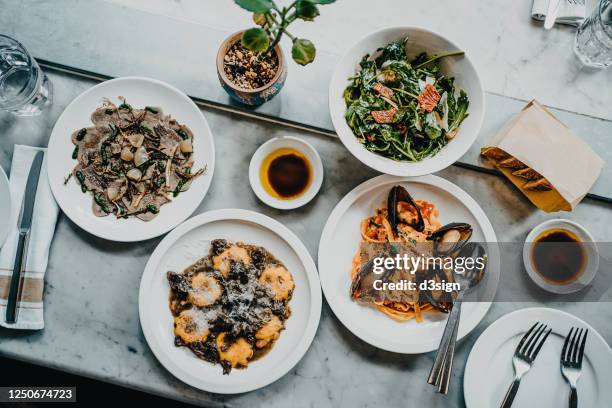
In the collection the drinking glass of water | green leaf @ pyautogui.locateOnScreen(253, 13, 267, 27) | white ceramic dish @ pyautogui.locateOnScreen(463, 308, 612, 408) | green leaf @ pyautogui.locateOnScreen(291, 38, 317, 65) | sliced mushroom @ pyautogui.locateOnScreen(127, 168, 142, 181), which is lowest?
white ceramic dish @ pyautogui.locateOnScreen(463, 308, 612, 408)

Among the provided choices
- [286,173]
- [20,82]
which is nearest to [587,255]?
[286,173]

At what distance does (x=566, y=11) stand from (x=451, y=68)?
0.66 m

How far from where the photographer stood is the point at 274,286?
5.67ft

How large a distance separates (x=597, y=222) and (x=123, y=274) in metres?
1.89

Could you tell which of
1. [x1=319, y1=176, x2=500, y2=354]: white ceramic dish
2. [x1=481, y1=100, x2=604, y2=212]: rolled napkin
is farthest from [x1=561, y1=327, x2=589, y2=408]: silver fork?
[x1=481, y1=100, x2=604, y2=212]: rolled napkin

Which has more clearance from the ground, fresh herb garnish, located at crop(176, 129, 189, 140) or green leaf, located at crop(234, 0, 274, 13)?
green leaf, located at crop(234, 0, 274, 13)

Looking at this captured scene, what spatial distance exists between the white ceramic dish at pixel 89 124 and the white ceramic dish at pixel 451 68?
508mm

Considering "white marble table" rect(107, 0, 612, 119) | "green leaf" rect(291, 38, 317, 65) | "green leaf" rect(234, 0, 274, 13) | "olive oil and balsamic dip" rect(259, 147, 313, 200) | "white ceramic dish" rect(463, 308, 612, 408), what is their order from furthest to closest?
"white marble table" rect(107, 0, 612, 119), "olive oil and balsamic dip" rect(259, 147, 313, 200), "white ceramic dish" rect(463, 308, 612, 408), "green leaf" rect(291, 38, 317, 65), "green leaf" rect(234, 0, 274, 13)

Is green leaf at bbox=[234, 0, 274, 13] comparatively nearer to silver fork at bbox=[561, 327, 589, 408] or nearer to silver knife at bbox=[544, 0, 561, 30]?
silver knife at bbox=[544, 0, 561, 30]

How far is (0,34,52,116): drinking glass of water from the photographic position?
176cm

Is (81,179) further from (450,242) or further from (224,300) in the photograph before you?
(450,242)

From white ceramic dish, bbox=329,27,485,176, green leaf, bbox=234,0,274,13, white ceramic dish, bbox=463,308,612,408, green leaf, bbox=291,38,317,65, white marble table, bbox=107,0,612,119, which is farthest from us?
white marble table, bbox=107,0,612,119

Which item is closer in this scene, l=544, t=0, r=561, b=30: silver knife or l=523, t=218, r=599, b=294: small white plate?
l=523, t=218, r=599, b=294: small white plate

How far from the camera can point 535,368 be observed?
1.75 meters
